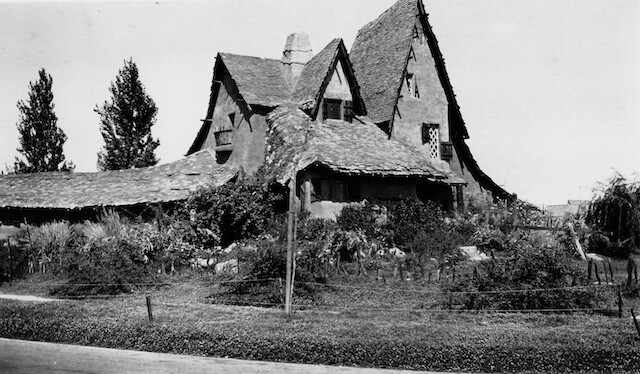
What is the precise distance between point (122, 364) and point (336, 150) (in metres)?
17.6

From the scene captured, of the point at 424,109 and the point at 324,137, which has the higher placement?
the point at 424,109

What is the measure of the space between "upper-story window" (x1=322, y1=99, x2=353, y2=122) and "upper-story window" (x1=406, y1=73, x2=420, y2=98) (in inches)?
150

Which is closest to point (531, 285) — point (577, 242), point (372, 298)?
point (372, 298)

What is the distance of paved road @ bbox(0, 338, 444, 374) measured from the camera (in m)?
10.9

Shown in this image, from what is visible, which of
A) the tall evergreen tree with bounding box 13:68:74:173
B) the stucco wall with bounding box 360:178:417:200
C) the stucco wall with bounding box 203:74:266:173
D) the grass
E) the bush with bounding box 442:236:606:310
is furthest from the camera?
the tall evergreen tree with bounding box 13:68:74:173

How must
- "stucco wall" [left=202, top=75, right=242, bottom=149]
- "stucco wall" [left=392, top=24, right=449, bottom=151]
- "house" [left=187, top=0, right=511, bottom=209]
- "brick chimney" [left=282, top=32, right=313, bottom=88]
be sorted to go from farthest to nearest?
"brick chimney" [left=282, top=32, right=313, bottom=88]
"stucco wall" [left=202, top=75, right=242, bottom=149]
"stucco wall" [left=392, top=24, right=449, bottom=151]
"house" [left=187, top=0, right=511, bottom=209]

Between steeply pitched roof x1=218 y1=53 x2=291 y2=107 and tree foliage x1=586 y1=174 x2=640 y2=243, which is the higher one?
steeply pitched roof x1=218 y1=53 x2=291 y2=107

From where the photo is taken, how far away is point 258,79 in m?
33.8

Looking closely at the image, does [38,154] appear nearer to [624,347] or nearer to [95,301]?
[95,301]

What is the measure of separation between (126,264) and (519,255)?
12163mm

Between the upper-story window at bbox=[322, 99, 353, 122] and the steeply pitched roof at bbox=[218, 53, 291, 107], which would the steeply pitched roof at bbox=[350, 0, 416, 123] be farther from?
the steeply pitched roof at bbox=[218, 53, 291, 107]

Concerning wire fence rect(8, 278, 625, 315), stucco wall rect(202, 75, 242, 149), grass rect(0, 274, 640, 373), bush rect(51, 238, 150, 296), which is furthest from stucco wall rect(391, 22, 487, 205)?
grass rect(0, 274, 640, 373)

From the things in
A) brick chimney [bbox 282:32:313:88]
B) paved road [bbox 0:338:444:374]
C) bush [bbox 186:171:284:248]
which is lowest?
paved road [bbox 0:338:444:374]

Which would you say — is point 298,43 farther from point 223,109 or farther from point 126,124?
point 126,124
